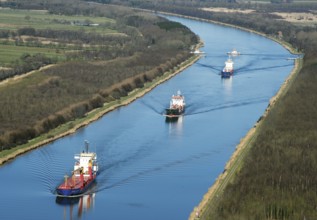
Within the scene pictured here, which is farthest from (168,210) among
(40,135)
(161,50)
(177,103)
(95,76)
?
(161,50)

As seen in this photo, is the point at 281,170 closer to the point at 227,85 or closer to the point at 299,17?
the point at 227,85

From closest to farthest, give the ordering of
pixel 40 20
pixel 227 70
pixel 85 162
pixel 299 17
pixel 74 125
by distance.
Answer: pixel 85 162, pixel 74 125, pixel 227 70, pixel 40 20, pixel 299 17

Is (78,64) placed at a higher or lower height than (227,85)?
higher

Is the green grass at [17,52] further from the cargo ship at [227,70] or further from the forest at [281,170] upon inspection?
the forest at [281,170]

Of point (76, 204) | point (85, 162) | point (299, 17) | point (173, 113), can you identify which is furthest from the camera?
point (299, 17)

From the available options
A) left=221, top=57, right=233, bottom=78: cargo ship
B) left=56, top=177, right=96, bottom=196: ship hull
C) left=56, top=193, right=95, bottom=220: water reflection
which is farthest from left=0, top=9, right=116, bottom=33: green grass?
left=56, top=193, right=95, bottom=220: water reflection

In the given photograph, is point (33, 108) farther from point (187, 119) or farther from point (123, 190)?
point (123, 190)

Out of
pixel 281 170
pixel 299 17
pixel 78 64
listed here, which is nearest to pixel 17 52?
pixel 78 64
